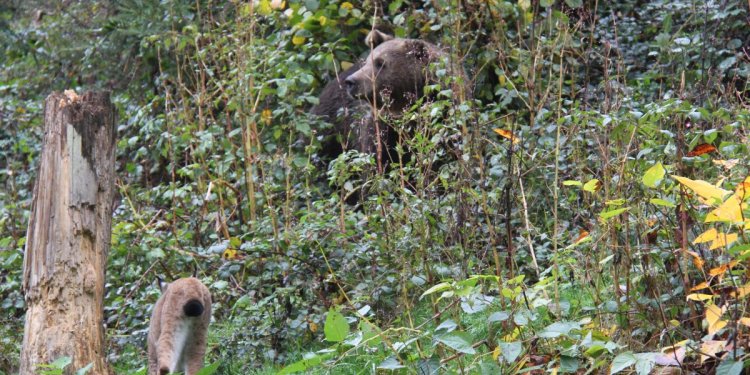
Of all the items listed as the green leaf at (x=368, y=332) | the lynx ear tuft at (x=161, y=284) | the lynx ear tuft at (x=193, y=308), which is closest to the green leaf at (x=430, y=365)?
the green leaf at (x=368, y=332)

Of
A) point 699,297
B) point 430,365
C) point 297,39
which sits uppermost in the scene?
point 297,39

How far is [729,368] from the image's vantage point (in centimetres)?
448

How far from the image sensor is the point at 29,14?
1633cm

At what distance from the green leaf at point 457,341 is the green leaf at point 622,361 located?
0.66 meters

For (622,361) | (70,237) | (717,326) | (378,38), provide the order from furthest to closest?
(378,38), (70,237), (622,361), (717,326)

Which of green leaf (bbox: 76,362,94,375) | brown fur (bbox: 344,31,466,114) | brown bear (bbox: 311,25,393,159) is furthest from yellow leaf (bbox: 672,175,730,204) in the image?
brown fur (bbox: 344,31,466,114)

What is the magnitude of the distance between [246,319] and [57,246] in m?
1.84

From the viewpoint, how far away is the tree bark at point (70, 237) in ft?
21.4

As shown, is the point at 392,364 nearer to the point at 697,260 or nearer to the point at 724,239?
the point at 697,260

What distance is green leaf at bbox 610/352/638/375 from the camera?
4645 mm

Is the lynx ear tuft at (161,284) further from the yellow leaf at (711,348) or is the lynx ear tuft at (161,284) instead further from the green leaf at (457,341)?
the yellow leaf at (711,348)

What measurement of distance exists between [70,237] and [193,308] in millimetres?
978

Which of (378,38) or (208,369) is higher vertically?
(378,38)

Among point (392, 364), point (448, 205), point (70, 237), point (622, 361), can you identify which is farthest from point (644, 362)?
point (70, 237)
